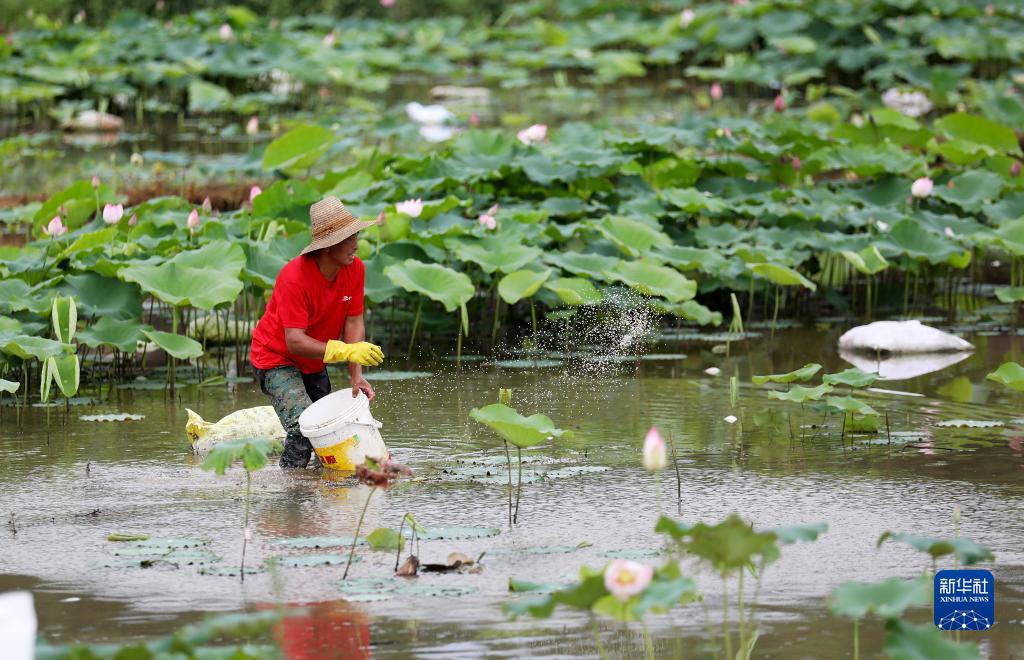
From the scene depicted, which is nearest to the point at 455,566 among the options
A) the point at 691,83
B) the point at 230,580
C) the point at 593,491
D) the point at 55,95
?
the point at 230,580

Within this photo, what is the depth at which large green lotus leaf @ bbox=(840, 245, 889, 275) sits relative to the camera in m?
7.09

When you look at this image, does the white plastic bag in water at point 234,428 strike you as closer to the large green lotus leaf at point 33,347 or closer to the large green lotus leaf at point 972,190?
the large green lotus leaf at point 33,347

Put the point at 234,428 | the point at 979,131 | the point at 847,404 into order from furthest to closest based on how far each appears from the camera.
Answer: the point at 979,131 < the point at 234,428 < the point at 847,404

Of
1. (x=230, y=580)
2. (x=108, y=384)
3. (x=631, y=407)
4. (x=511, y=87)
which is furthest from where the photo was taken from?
(x=511, y=87)

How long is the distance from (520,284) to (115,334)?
174 cm

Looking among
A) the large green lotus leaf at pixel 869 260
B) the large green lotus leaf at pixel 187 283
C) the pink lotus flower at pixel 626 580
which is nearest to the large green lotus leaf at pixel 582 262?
the large green lotus leaf at pixel 869 260

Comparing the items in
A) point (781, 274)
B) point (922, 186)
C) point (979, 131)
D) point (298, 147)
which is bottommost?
point (781, 274)

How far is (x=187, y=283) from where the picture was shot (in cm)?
607

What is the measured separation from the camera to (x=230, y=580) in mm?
3750

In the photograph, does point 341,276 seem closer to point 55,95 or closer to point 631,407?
point 631,407

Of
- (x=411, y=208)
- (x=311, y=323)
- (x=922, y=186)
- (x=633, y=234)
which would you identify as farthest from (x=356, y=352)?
(x=922, y=186)

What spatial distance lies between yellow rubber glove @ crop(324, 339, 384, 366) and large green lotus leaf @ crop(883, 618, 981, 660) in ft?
7.88

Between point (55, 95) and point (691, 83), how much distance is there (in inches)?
244

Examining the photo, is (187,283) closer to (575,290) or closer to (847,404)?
(575,290)
